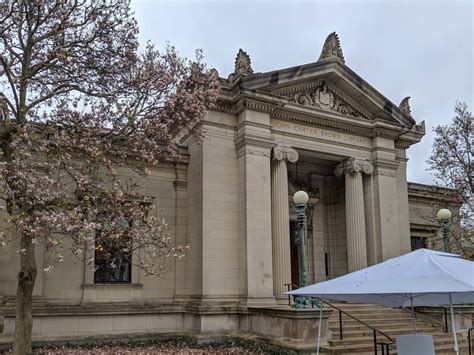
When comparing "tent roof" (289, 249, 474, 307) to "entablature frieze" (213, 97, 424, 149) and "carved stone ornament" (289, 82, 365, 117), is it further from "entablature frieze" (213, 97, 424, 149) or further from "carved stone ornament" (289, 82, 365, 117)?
"carved stone ornament" (289, 82, 365, 117)

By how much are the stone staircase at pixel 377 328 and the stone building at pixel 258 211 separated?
5.23 ft

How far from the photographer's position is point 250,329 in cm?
1552

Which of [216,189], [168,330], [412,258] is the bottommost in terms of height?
[168,330]

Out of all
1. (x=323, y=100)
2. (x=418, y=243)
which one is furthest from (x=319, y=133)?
(x=418, y=243)

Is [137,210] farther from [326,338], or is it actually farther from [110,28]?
[326,338]

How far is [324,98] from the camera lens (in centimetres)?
1952

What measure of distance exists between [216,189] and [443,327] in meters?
8.71

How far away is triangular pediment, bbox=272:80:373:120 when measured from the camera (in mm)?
18781

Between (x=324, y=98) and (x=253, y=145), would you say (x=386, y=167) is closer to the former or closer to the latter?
(x=324, y=98)

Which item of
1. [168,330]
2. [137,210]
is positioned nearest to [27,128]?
[137,210]

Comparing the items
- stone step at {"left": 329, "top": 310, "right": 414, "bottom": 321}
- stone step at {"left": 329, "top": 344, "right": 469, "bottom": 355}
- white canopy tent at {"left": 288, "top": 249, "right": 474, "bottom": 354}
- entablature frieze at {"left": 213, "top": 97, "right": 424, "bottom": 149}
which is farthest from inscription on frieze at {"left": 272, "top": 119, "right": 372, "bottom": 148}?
white canopy tent at {"left": 288, "top": 249, "right": 474, "bottom": 354}

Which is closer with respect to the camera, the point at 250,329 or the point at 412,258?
the point at 412,258

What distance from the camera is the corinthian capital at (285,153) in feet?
58.4

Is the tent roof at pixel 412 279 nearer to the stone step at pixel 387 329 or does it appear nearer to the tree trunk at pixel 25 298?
the tree trunk at pixel 25 298
